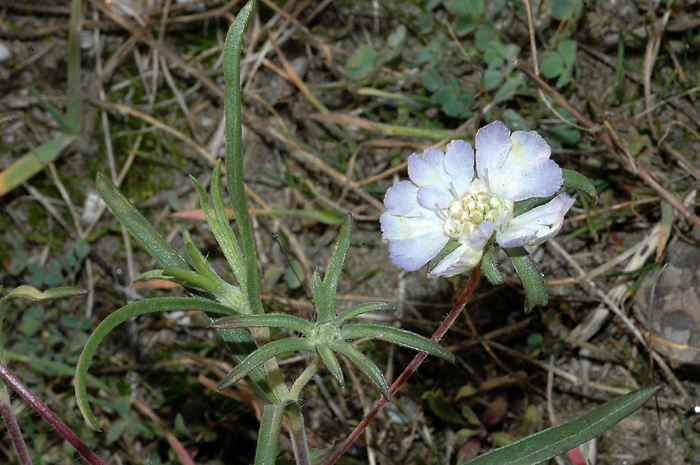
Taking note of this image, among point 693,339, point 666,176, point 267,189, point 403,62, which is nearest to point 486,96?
point 403,62

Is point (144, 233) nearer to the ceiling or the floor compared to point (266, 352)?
nearer to the ceiling

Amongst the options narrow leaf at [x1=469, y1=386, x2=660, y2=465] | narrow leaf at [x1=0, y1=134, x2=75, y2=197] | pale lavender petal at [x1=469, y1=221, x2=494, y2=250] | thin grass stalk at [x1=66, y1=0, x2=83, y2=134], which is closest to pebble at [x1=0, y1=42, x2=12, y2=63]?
thin grass stalk at [x1=66, y1=0, x2=83, y2=134]

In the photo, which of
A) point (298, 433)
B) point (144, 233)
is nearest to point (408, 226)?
point (298, 433)

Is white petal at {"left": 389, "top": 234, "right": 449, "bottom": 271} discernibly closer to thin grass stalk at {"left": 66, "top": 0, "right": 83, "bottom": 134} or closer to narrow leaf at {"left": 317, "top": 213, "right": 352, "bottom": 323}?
narrow leaf at {"left": 317, "top": 213, "right": 352, "bottom": 323}

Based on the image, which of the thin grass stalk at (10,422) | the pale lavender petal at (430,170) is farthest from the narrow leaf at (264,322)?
the thin grass stalk at (10,422)

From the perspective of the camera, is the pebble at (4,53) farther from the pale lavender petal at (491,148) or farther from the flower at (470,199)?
the pale lavender petal at (491,148)

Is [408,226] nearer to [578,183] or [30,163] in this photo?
[578,183]
